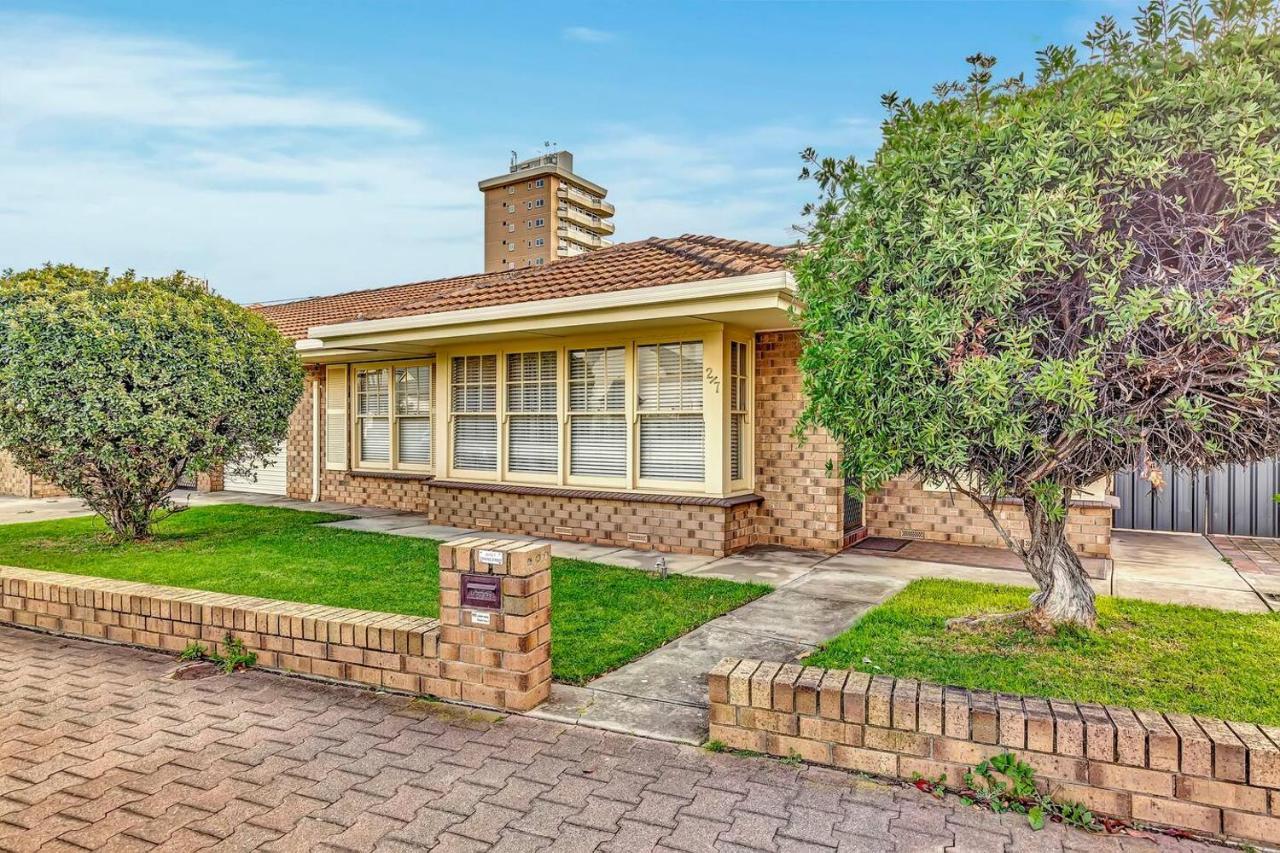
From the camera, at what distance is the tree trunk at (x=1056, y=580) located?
14.7 ft

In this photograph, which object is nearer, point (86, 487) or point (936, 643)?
point (936, 643)

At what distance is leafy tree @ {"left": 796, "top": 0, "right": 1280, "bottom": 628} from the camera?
3.12 meters

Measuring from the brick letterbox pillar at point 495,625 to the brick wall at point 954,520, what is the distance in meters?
5.51

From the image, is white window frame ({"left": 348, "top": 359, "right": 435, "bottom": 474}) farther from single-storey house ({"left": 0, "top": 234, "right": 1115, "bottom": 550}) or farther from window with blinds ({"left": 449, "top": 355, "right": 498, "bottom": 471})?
window with blinds ({"left": 449, "top": 355, "right": 498, "bottom": 471})

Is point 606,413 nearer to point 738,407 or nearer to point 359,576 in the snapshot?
point 738,407

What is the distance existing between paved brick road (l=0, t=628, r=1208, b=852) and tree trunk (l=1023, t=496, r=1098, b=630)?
84.8 inches

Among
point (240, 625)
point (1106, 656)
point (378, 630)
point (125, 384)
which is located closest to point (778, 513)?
point (1106, 656)

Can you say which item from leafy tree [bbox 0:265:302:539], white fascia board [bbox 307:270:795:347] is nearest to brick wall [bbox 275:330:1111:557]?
white fascia board [bbox 307:270:795:347]

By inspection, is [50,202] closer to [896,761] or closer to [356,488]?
[356,488]

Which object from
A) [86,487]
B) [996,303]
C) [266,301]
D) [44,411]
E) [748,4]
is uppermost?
[748,4]

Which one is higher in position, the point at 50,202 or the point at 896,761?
the point at 50,202

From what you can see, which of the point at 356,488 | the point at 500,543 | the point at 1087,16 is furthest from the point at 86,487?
the point at 1087,16

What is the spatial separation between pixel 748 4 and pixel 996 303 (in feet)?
31.0

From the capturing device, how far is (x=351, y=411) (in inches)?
494
